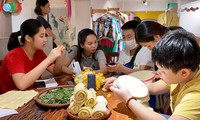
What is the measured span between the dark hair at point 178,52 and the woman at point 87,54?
125 cm

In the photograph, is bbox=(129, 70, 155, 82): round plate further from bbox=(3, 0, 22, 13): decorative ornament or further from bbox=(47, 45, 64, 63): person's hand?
bbox=(3, 0, 22, 13): decorative ornament

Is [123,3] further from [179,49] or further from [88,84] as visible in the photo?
[179,49]

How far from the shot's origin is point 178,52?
28.9 inches

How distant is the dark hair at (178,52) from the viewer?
74 cm

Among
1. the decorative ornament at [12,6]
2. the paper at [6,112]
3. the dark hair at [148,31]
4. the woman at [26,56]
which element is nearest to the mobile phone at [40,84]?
the woman at [26,56]

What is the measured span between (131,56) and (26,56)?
1.07 meters

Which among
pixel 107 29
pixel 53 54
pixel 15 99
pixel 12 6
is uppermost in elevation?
pixel 12 6

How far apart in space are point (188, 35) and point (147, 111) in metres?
0.34

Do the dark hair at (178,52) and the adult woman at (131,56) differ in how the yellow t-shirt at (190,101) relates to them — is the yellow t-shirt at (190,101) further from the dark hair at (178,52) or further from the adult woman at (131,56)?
the adult woman at (131,56)

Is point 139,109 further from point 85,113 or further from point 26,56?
point 26,56

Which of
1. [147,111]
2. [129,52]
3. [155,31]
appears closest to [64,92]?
[147,111]

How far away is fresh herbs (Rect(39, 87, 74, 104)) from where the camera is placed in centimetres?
107

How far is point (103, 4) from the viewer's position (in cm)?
477

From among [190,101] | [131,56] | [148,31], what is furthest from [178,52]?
[131,56]
